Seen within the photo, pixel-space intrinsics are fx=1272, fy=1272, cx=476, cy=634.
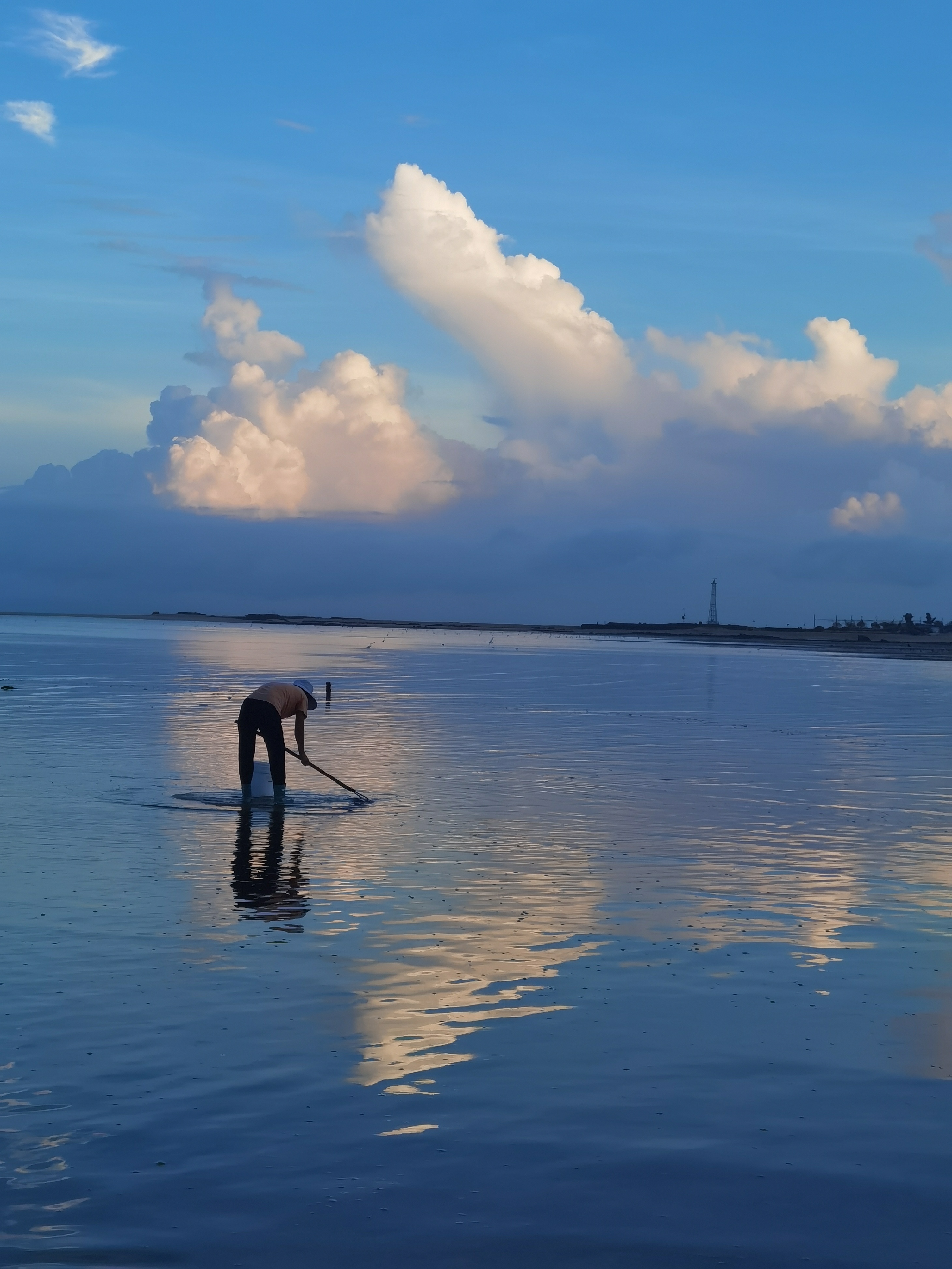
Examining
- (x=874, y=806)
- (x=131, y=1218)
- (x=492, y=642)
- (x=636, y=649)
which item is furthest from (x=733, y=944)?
(x=492, y=642)

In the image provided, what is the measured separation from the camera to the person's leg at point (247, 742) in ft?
62.3

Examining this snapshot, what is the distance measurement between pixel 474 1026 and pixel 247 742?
11.3 m

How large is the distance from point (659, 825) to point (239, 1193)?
12926 mm

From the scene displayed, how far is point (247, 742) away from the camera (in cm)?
1955

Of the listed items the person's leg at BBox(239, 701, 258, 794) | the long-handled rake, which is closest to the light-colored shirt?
the person's leg at BBox(239, 701, 258, 794)

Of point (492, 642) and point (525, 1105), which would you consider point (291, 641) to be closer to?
point (492, 642)

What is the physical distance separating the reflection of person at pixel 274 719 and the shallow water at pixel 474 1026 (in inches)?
35.7

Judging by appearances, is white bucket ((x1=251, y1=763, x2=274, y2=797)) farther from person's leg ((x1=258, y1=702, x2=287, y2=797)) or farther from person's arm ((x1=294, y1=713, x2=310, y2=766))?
person's arm ((x1=294, y1=713, x2=310, y2=766))

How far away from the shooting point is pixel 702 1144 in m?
6.96

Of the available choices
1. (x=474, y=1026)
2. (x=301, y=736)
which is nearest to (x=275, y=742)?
(x=301, y=736)

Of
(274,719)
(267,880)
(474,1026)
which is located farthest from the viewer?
(274,719)

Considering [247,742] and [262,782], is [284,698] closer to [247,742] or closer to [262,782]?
[247,742]

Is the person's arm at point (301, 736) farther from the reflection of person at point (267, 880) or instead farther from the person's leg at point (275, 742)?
the reflection of person at point (267, 880)

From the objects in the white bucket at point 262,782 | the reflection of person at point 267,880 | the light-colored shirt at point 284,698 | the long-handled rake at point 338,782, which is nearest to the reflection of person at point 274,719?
the light-colored shirt at point 284,698
